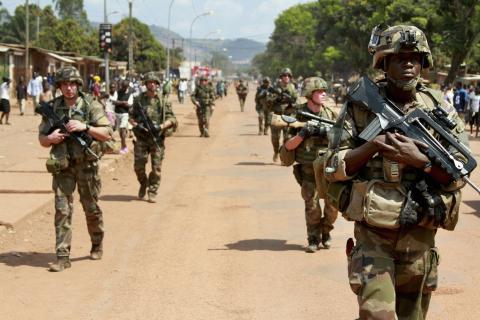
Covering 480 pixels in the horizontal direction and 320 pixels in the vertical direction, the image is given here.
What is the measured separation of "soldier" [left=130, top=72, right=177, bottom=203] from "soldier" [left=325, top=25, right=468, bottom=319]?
301 inches

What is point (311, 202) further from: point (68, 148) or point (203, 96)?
point (203, 96)

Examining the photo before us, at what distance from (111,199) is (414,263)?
28.3 ft

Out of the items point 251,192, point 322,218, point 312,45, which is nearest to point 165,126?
point 251,192

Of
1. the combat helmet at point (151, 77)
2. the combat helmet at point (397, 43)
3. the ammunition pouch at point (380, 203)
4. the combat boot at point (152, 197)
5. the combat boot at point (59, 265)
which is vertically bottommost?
the combat boot at point (152, 197)

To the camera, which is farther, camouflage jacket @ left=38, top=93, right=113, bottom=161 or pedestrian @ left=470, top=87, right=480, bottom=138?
pedestrian @ left=470, top=87, right=480, bottom=138

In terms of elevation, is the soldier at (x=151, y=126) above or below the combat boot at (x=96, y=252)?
above

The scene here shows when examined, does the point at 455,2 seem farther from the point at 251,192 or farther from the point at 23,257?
the point at 23,257

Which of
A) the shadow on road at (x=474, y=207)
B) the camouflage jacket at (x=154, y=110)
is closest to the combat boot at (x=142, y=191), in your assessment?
the camouflage jacket at (x=154, y=110)

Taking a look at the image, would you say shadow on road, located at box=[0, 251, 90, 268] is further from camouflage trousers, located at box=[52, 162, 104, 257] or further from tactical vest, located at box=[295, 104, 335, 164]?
tactical vest, located at box=[295, 104, 335, 164]

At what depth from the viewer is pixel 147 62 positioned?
9000cm

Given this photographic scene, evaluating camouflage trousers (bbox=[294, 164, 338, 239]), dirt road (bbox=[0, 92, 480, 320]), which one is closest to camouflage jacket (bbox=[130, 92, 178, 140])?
dirt road (bbox=[0, 92, 480, 320])

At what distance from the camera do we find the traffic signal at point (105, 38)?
99.3 feet

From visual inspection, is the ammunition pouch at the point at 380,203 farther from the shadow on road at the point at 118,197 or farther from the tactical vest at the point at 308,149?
the shadow on road at the point at 118,197

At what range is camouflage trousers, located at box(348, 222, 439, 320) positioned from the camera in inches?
166
